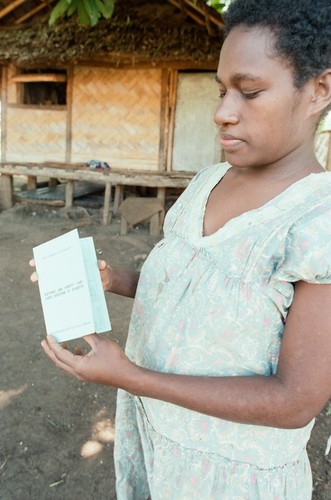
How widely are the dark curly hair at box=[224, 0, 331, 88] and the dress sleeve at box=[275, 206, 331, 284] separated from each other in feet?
0.88

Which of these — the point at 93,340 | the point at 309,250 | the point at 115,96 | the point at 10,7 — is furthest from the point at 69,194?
the point at 309,250

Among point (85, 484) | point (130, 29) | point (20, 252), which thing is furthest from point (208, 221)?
point (130, 29)

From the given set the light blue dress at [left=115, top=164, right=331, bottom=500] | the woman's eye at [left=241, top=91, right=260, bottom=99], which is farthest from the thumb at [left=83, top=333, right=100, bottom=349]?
the woman's eye at [left=241, top=91, right=260, bottom=99]

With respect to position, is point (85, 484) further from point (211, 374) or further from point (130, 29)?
point (130, 29)

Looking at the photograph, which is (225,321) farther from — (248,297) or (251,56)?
(251,56)

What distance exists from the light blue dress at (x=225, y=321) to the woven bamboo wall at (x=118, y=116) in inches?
256

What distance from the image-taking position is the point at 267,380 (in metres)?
0.89

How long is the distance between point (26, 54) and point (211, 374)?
23.6 ft

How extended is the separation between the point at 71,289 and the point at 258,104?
1.96 feet

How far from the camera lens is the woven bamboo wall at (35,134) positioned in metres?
7.94

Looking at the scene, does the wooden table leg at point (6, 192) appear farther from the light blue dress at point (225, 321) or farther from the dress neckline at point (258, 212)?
the dress neckline at point (258, 212)

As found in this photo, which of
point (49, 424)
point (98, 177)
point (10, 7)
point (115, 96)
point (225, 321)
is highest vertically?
point (10, 7)

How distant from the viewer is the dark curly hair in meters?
0.83

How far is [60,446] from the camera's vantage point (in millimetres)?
2572
